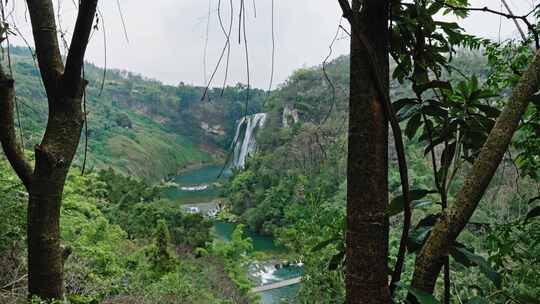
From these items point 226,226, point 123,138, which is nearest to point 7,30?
point 226,226

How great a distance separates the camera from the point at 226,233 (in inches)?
724

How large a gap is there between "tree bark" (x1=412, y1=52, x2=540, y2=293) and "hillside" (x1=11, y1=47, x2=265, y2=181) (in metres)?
20.3

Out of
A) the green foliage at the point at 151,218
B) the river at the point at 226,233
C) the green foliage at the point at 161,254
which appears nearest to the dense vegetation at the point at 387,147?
the river at the point at 226,233

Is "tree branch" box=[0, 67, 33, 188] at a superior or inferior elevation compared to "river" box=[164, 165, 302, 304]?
superior

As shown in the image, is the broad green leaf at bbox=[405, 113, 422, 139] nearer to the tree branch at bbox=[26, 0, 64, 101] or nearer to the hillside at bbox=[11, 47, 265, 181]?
the tree branch at bbox=[26, 0, 64, 101]

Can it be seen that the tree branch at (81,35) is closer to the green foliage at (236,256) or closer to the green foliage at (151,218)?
the green foliage at (236,256)

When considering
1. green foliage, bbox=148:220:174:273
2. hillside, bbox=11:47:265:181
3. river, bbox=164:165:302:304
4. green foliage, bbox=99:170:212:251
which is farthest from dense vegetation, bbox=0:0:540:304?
A: hillside, bbox=11:47:265:181

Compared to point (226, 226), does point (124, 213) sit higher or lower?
higher

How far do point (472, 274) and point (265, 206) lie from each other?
13.3m

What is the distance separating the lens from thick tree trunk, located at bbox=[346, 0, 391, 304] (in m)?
0.55

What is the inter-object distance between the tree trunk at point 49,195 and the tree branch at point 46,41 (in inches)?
2.7

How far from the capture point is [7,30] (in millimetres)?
1230

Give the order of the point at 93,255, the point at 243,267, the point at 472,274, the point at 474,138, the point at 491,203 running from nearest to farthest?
the point at 474,138 < the point at 93,255 < the point at 472,274 < the point at 491,203 < the point at 243,267

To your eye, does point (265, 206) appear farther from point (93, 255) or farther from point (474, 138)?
point (474, 138)
